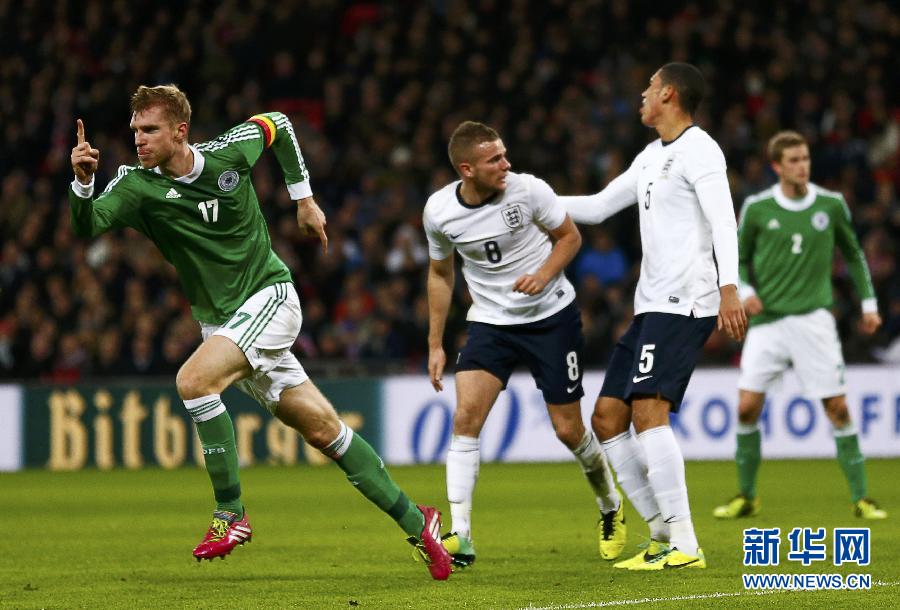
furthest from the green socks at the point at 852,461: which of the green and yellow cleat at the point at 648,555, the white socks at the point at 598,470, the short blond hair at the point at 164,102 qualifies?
the short blond hair at the point at 164,102

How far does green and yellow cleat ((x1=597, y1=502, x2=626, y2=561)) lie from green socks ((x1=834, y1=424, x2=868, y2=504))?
2.53 metres

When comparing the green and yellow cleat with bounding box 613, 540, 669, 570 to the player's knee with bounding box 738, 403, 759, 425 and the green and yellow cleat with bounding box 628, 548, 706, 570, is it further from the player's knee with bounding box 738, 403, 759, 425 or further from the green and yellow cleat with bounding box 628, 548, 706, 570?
the player's knee with bounding box 738, 403, 759, 425

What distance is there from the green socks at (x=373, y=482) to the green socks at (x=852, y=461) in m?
3.81

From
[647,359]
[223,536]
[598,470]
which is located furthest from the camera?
[598,470]

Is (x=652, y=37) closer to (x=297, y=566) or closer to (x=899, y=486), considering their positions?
(x=899, y=486)

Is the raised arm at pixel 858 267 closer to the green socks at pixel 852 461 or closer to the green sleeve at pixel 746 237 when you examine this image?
the green sleeve at pixel 746 237

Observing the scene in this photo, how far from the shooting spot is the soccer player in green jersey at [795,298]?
386 inches

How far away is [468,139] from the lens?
23.9 feet

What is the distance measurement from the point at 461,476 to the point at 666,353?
1258 millimetres

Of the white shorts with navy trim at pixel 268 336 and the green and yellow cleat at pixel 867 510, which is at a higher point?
the white shorts with navy trim at pixel 268 336

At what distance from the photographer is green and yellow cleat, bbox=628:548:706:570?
6.87m

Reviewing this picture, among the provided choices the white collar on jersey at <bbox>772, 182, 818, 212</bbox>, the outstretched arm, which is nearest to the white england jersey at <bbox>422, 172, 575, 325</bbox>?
the outstretched arm

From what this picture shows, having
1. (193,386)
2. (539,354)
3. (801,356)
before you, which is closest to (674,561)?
(539,354)

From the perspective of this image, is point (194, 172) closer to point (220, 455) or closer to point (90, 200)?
point (90, 200)
